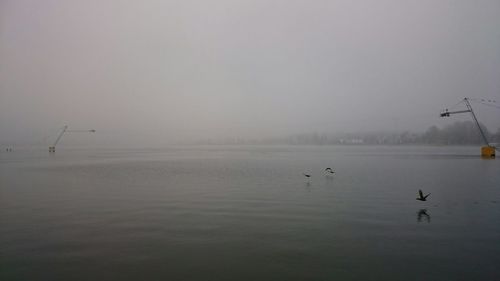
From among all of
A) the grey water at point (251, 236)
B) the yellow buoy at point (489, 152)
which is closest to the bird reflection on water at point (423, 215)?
the grey water at point (251, 236)

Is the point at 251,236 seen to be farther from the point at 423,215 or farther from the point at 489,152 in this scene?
the point at 489,152

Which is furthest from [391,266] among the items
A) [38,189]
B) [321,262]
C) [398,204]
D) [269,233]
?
[38,189]

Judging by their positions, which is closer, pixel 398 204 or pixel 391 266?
pixel 391 266

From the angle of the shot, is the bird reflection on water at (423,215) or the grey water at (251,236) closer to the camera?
the grey water at (251,236)

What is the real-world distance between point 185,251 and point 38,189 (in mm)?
21179

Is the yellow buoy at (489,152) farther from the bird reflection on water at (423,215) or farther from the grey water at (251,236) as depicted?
the bird reflection on water at (423,215)

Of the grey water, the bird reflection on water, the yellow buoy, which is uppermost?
the yellow buoy

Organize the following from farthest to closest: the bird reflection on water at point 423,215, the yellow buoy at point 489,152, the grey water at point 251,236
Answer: the yellow buoy at point 489,152, the bird reflection on water at point 423,215, the grey water at point 251,236

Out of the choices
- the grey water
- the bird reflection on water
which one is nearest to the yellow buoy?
the grey water

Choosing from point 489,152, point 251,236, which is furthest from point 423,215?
point 489,152

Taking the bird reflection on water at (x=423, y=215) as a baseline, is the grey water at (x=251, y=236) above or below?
below

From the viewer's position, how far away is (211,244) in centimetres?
1241

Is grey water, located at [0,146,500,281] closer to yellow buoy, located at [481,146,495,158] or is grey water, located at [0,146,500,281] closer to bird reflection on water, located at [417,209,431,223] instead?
bird reflection on water, located at [417,209,431,223]

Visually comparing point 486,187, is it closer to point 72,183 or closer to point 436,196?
point 436,196
